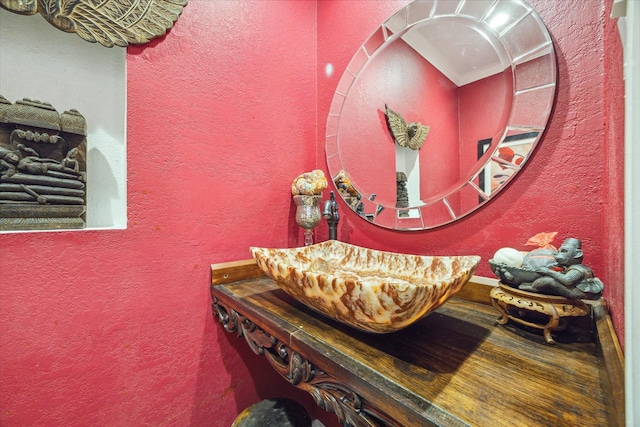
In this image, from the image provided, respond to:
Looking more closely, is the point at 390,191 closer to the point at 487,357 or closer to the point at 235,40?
the point at 487,357

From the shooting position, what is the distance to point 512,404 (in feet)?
1.12

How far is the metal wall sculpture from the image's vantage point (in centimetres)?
64

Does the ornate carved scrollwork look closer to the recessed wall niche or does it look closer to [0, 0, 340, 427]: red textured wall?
[0, 0, 340, 427]: red textured wall

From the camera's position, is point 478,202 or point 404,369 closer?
point 404,369

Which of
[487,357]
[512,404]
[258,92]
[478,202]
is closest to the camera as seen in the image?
[512,404]

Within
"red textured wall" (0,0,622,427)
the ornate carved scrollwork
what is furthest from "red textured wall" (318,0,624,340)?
the ornate carved scrollwork

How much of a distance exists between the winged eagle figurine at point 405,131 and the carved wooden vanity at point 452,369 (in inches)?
19.6

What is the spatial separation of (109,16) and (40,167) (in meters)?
0.50

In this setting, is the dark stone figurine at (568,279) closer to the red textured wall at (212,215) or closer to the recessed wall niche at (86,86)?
the red textured wall at (212,215)

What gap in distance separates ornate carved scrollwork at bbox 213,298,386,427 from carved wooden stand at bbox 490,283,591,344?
0.37 m

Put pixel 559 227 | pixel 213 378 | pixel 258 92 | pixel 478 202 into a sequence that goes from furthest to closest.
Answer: pixel 258 92, pixel 213 378, pixel 478 202, pixel 559 227

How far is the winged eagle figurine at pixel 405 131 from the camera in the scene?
87 centimetres

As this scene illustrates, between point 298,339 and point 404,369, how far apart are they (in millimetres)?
229

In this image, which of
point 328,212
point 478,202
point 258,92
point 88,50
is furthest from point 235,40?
point 478,202
